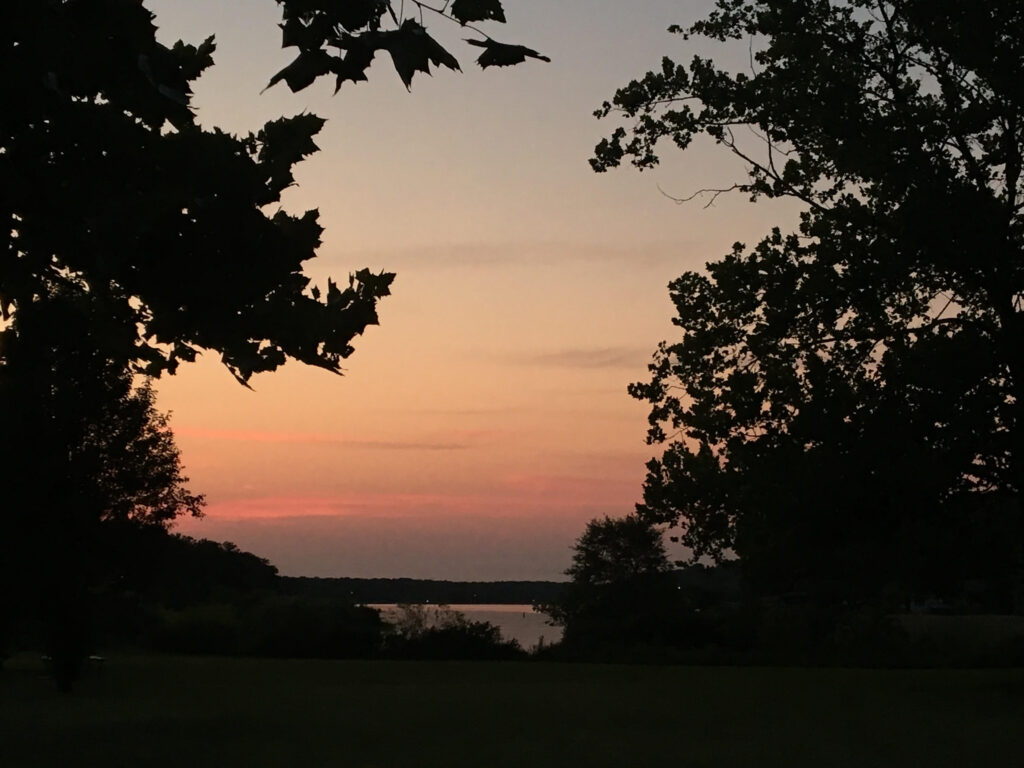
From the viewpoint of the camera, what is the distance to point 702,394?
1045 inches

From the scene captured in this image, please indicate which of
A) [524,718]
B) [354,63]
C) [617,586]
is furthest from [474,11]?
[617,586]

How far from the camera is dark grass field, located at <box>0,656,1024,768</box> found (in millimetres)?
18031

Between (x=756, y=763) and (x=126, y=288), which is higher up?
(x=126, y=288)

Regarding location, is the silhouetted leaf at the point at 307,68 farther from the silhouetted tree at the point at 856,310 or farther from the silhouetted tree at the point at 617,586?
the silhouetted tree at the point at 617,586

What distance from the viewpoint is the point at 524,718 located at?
22.7m

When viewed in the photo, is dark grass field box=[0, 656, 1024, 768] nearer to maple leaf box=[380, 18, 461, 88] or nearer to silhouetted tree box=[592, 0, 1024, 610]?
silhouetted tree box=[592, 0, 1024, 610]

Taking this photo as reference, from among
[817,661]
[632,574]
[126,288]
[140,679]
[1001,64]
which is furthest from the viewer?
[632,574]

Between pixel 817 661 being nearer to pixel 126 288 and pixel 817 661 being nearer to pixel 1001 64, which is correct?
pixel 1001 64

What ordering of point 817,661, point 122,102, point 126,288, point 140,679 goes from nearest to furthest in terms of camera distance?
point 122,102, point 126,288, point 140,679, point 817,661

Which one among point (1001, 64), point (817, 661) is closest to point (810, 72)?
point (1001, 64)

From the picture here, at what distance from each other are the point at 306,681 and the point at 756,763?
1682 cm

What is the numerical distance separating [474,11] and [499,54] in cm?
31

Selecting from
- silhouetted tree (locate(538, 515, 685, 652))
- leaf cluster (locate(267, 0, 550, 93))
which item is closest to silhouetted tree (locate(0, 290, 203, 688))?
leaf cluster (locate(267, 0, 550, 93))

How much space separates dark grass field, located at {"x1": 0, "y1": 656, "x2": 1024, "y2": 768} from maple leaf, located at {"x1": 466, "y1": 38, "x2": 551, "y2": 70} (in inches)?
523
